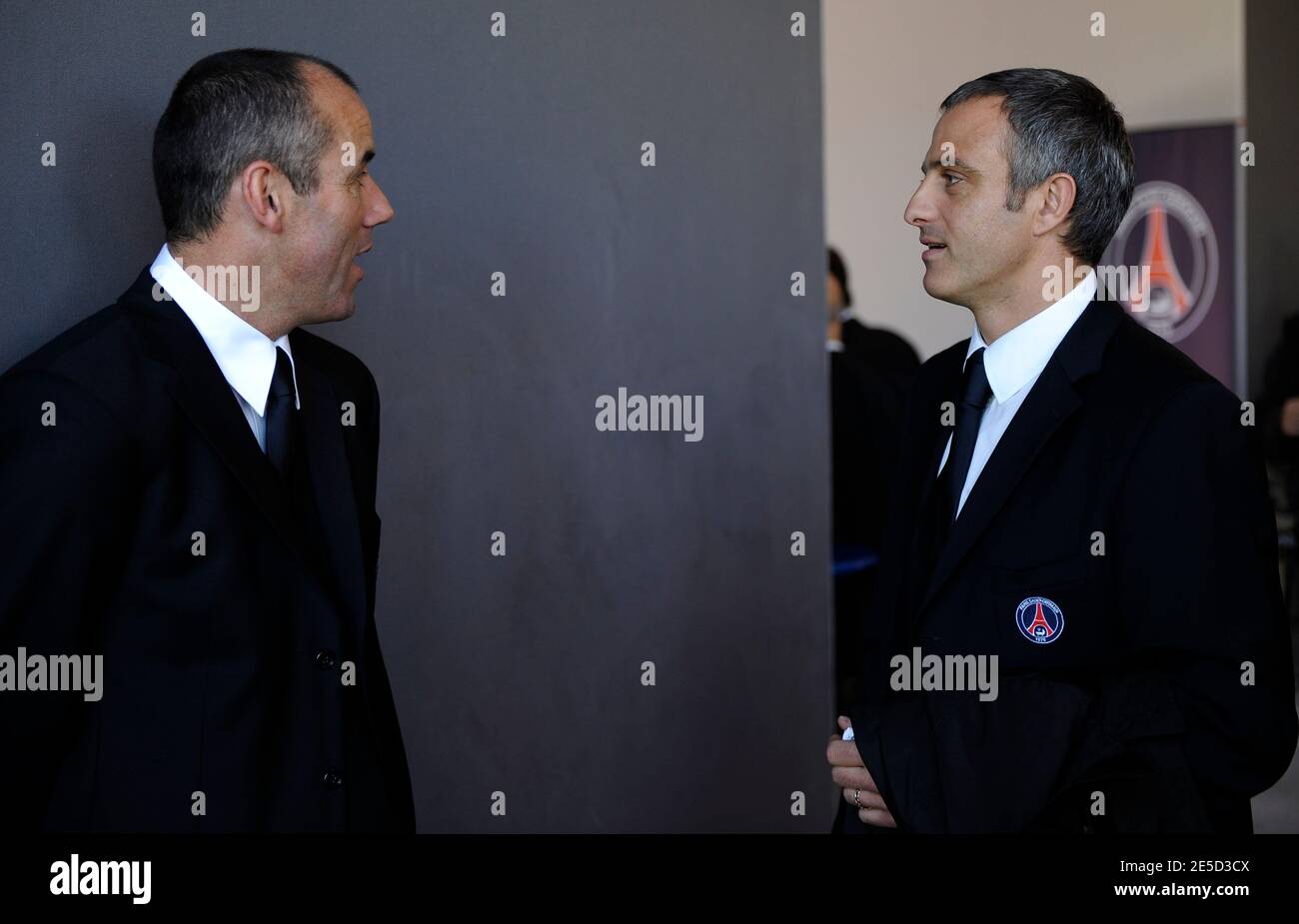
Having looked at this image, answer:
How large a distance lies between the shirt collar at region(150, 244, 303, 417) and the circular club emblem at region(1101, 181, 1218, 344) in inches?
240

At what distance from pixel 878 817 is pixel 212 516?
856 mm

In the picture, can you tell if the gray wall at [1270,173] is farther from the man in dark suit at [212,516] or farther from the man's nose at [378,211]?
the man in dark suit at [212,516]

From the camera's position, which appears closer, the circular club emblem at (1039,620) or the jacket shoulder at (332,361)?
the circular club emblem at (1039,620)

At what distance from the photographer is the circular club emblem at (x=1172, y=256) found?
22.4 feet

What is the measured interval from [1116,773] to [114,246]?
1.43m

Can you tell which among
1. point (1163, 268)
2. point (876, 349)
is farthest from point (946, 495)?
point (1163, 268)

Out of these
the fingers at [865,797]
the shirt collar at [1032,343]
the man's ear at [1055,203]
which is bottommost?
the fingers at [865,797]

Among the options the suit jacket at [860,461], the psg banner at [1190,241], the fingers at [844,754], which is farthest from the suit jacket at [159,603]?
the psg banner at [1190,241]

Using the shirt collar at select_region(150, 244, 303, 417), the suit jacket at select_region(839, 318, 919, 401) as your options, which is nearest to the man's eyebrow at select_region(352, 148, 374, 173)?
the shirt collar at select_region(150, 244, 303, 417)

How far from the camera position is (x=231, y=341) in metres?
1.52

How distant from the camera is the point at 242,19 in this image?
6.27ft

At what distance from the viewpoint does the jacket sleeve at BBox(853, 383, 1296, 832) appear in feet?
4.61

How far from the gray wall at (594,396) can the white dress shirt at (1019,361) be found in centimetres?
96
